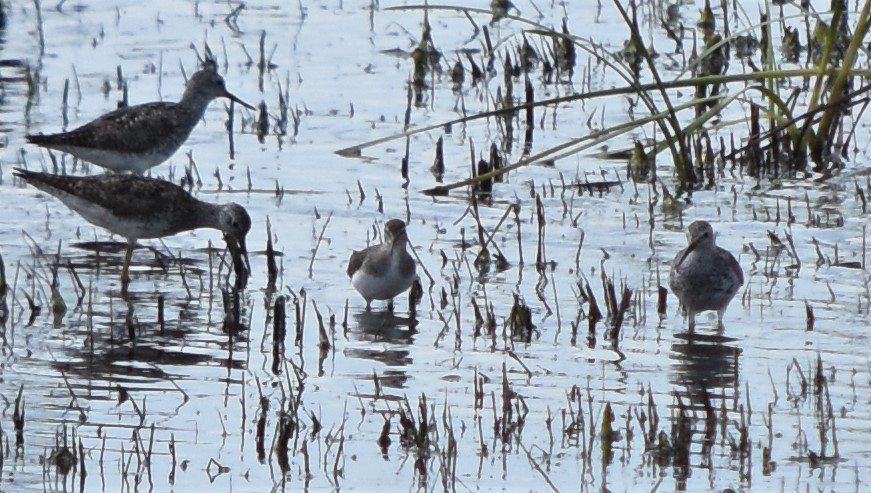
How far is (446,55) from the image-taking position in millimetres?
16016

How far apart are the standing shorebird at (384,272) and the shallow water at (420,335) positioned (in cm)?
15

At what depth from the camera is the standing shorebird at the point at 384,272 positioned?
→ 8.98 metres

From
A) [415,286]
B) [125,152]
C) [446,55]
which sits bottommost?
[415,286]

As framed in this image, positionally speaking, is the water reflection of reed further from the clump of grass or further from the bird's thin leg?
the clump of grass

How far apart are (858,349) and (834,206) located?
3056 millimetres

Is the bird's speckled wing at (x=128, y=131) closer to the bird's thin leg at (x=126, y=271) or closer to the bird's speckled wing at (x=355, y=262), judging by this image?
the bird's thin leg at (x=126, y=271)

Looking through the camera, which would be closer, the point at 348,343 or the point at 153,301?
the point at 348,343

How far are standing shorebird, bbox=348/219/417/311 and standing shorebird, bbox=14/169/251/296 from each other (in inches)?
42.4

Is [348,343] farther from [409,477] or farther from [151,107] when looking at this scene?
[151,107]

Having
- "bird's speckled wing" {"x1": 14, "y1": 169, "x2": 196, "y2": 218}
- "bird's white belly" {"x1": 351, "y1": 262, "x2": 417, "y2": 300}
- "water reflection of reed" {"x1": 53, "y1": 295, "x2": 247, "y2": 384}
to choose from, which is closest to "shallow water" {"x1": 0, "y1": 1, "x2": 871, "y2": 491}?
"water reflection of reed" {"x1": 53, "y1": 295, "x2": 247, "y2": 384}

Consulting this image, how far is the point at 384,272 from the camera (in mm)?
8969

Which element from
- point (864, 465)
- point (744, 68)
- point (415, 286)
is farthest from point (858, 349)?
point (744, 68)

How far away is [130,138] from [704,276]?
4.91m

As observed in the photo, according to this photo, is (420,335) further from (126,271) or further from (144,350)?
(126,271)
